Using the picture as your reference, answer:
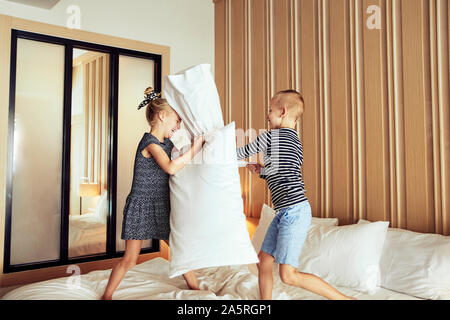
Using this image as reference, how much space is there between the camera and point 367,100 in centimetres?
214

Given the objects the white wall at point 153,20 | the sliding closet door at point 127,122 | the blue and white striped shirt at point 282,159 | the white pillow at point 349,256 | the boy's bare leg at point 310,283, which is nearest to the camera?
the boy's bare leg at point 310,283

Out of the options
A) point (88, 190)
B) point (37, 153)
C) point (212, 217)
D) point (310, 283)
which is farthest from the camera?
point (88, 190)

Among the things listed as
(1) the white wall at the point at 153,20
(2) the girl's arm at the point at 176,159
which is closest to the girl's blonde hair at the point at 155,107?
(2) the girl's arm at the point at 176,159

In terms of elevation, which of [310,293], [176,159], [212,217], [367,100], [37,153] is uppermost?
[367,100]

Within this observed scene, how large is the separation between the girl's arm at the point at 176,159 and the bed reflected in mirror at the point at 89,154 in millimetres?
1417

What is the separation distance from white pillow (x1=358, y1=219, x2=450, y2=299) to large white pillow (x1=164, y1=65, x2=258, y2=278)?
2.65 ft

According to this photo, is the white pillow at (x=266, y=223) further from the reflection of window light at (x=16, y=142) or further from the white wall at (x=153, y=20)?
the reflection of window light at (x=16, y=142)

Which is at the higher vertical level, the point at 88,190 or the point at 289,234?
the point at 88,190

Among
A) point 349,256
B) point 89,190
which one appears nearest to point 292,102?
point 349,256

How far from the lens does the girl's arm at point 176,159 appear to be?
1477mm

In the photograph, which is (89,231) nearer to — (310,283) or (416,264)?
(310,283)

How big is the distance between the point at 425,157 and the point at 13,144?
2.81m

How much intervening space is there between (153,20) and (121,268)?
2.45 metres

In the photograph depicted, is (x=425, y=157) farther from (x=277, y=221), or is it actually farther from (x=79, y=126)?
(x=79, y=126)
